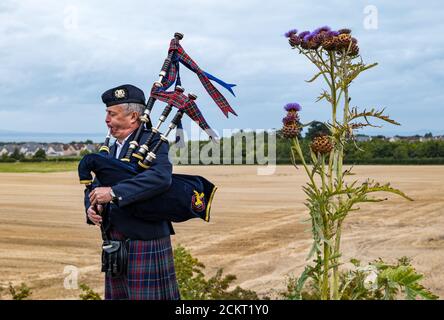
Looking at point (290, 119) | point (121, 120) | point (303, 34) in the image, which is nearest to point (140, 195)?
point (121, 120)

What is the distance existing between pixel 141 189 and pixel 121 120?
0.59m

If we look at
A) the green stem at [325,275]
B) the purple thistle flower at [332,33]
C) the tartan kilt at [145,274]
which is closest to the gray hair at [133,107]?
the tartan kilt at [145,274]

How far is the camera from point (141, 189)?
4121 mm

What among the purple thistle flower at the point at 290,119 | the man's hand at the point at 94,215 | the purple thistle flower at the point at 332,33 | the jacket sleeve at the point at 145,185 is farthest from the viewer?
the purple thistle flower at the point at 332,33

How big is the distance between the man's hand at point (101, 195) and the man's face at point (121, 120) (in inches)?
18.0

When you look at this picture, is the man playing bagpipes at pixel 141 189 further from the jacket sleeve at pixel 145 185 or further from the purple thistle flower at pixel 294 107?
the purple thistle flower at pixel 294 107

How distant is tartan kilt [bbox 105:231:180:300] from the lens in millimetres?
4422

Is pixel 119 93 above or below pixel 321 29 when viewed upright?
below

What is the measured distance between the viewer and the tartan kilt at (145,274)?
4422 millimetres

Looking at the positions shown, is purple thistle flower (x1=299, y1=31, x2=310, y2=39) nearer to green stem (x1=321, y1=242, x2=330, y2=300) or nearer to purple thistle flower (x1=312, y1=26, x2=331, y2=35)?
purple thistle flower (x1=312, y1=26, x2=331, y2=35)

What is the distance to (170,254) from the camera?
4.61 m

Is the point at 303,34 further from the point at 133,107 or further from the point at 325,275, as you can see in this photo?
the point at 325,275
